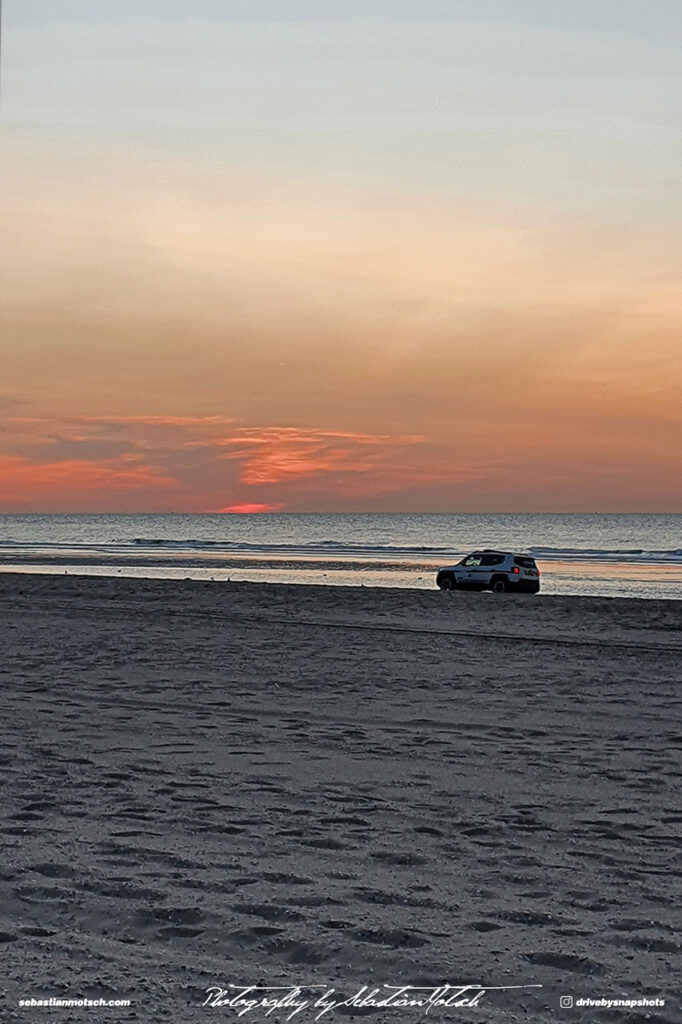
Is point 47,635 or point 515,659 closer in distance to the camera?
point 515,659

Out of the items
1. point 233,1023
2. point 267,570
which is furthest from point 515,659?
point 267,570

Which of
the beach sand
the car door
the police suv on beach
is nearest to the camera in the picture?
the beach sand

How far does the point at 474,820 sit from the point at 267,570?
47372mm

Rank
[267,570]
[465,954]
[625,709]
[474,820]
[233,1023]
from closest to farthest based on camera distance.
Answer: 1. [233,1023]
2. [465,954]
3. [474,820]
4. [625,709]
5. [267,570]

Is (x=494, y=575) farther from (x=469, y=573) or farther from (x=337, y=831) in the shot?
(x=337, y=831)

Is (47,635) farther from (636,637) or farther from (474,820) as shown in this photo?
(474,820)

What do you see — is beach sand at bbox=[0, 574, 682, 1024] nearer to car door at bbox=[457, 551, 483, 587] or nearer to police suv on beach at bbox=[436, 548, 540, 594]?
police suv on beach at bbox=[436, 548, 540, 594]

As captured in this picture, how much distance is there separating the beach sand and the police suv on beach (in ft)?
64.9

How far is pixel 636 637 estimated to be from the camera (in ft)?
68.5

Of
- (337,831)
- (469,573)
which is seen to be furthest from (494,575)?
(337,831)

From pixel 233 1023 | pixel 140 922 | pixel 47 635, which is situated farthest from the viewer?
pixel 47 635

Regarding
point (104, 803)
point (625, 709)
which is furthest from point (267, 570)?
point (104, 803)

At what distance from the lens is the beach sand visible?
4.83 meters

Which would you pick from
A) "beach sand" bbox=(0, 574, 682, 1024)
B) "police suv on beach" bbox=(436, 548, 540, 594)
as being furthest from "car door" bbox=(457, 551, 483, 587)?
"beach sand" bbox=(0, 574, 682, 1024)
